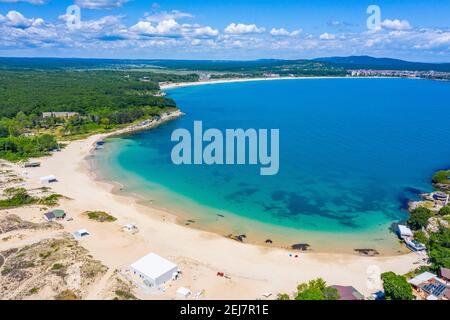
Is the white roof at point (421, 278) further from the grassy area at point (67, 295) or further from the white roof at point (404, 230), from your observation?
the grassy area at point (67, 295)

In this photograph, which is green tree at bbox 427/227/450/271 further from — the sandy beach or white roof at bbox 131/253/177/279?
white roof at bbox 131/253/177/279

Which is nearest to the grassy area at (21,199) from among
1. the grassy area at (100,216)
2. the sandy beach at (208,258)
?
the sandy beach at (208,258)

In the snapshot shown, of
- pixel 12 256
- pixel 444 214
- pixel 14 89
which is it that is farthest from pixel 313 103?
pixel 12 256

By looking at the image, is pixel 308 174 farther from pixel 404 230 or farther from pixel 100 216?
pixel 100 216

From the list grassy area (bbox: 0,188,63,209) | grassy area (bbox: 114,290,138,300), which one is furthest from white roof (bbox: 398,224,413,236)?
grassy area (bbox: 0,188,63,209)

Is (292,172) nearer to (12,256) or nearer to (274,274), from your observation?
(274,274)

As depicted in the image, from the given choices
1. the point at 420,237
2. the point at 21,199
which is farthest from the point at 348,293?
the point at 21,199
